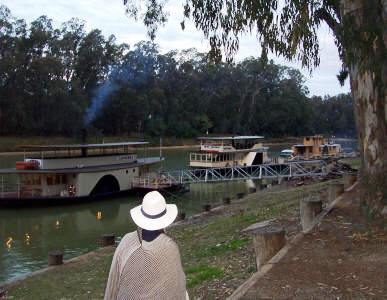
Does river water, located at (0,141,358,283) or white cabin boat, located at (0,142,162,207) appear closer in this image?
river water, located at (0,141,358,283)

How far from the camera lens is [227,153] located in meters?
37.2

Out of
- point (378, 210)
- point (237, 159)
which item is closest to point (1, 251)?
point (378, 210)

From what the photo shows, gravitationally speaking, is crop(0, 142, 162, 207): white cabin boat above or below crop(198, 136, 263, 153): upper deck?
below

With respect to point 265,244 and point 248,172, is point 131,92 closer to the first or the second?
point 248,172

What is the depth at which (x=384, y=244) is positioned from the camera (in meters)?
7.36

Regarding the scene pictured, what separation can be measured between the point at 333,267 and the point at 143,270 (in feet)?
12.2

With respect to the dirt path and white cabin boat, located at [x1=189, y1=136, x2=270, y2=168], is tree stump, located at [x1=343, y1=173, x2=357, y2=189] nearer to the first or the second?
the dirt path

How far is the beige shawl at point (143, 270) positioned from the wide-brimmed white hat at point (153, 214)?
0.10 metres

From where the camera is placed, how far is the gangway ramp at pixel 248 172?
2977 cm

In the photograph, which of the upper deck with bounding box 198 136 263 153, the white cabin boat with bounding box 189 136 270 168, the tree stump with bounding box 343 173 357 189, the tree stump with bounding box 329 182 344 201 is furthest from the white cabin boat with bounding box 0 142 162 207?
the tree stump with bounding box 329 182 344 201

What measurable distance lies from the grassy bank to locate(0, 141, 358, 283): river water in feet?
7.43

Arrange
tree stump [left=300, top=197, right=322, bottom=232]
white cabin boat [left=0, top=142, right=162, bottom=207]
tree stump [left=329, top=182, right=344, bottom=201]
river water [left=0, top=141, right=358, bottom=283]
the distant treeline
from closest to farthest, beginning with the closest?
tree stump [left=300, top=197, right=322, bottom=232] → tree stump [left=329, top=182, right=344, bottom=201] → river water [left=0, top=141, right=358, bottom=283] → white cabin boat [left=0, top=142, right=162, bottom=207] → the distant treeline

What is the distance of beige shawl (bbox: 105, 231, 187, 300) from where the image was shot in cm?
337

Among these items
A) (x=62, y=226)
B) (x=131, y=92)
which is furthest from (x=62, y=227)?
(x=131, y=92)
